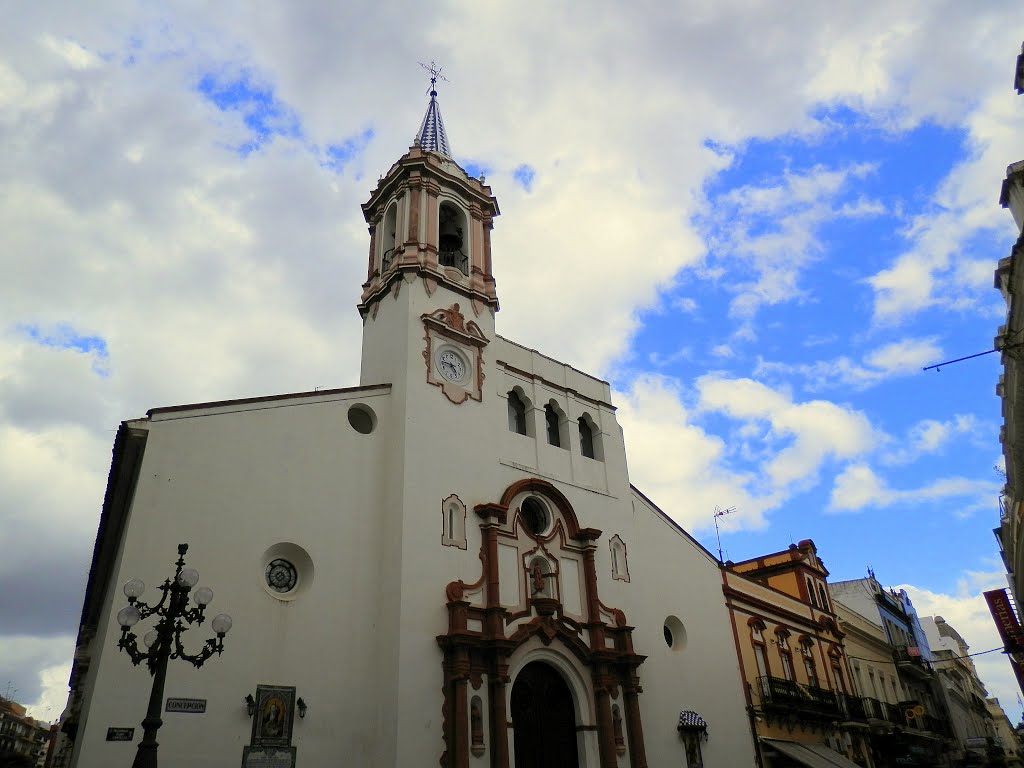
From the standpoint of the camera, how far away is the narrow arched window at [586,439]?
949 inches

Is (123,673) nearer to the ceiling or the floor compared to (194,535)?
nearer to the floor

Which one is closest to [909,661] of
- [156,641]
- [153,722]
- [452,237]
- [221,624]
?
[452,237]

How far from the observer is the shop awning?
23438mm

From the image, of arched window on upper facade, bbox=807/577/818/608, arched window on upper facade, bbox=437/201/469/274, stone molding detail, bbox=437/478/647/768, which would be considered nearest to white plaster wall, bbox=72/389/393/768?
stone molding detail, bbox=437/478/647/768

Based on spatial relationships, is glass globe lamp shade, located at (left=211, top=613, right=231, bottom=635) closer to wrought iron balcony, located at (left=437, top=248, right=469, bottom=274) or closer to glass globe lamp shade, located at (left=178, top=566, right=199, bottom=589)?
glass globe lamp shade, located at (left=178, top=566, right=199, bottom=589)

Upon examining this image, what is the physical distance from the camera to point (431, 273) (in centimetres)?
2223

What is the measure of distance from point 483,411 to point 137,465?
29.2 ft

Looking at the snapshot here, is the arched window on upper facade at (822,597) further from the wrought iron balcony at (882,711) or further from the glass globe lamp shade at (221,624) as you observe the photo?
the glass globe lamp shade at (221,624)

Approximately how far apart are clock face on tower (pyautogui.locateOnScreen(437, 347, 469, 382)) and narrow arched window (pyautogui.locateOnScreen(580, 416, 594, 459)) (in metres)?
4.84

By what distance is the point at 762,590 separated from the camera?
27953 mm

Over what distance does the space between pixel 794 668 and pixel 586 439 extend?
1203 centimetres

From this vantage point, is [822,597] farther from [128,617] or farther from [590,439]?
[128,617]

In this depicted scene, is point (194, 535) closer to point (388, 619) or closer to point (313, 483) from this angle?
point (313, 483)

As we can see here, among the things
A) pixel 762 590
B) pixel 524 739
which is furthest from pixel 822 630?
pixel 524 739
